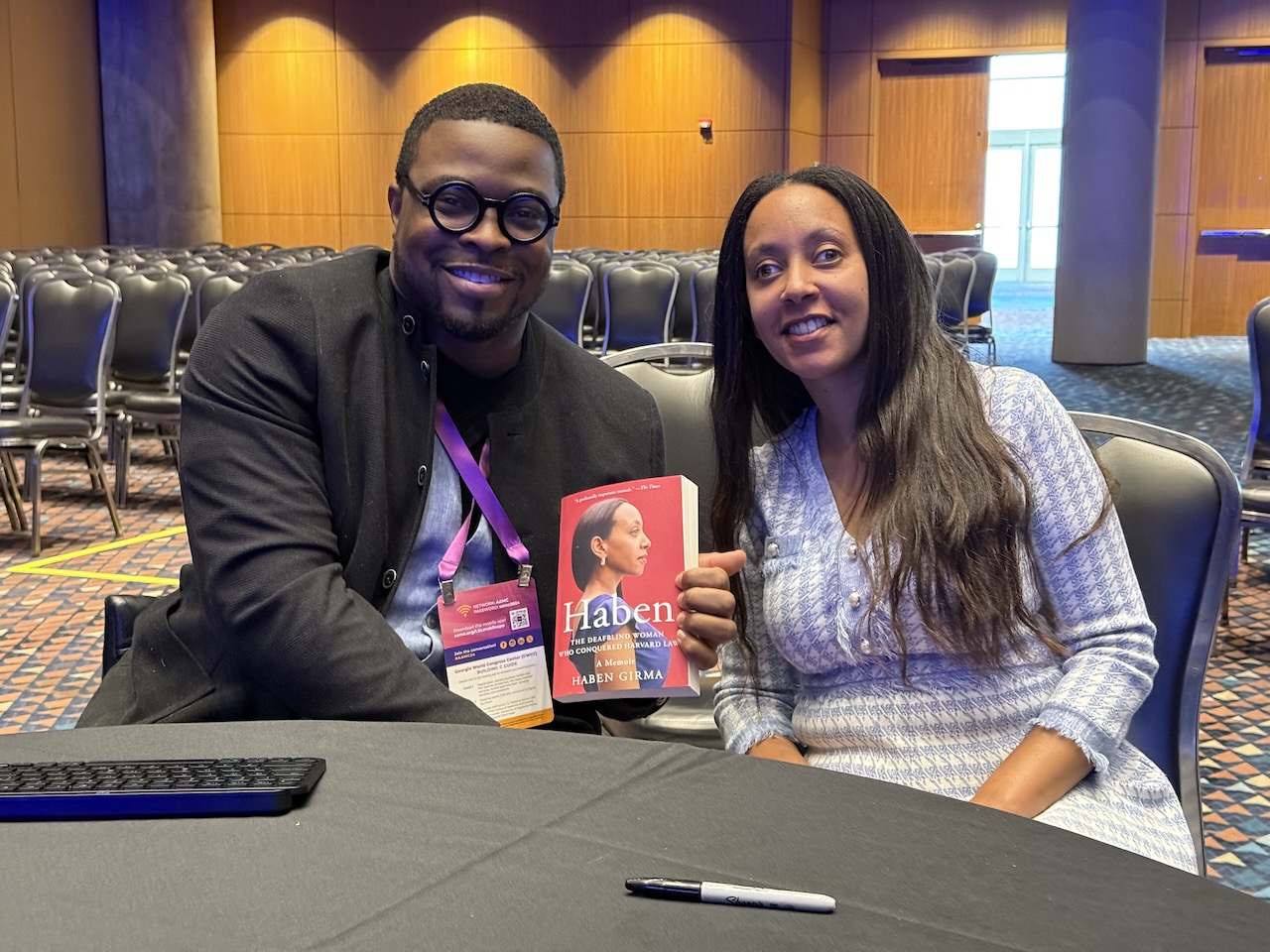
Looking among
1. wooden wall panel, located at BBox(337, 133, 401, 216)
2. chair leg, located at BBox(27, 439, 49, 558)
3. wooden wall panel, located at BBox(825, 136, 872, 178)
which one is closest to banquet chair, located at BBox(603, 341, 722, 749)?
chair leg, located at BBox(27, 439, 49, 558)

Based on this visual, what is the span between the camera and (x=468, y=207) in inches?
69.7

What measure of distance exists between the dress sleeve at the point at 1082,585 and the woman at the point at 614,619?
467 millimetres

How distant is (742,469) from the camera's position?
1.78 m

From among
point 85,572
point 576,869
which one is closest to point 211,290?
point 85,572

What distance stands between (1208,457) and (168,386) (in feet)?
18.8

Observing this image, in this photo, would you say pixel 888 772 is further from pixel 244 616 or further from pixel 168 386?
pixel 168 386

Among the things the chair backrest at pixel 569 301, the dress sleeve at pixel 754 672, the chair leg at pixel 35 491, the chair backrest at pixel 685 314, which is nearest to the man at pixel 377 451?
the dress sleeve at pixel 754 672

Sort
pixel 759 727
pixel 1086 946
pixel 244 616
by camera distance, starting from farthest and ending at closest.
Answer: pixel 759 727
pixel 244 616
pixel 1086 946

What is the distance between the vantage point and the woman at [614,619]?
1.42 meters

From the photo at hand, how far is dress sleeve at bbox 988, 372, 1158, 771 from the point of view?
59.7 inches

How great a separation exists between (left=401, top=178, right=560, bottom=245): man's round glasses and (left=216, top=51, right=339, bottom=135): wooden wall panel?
16.1 meters

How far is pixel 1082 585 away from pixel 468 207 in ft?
2.96

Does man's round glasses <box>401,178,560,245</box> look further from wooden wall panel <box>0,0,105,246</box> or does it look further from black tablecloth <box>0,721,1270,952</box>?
wooden wall panel <box>0,0,105,246</box>

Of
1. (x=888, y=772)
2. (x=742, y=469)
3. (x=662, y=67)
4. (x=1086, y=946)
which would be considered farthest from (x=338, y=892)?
(x=662, y=67)
